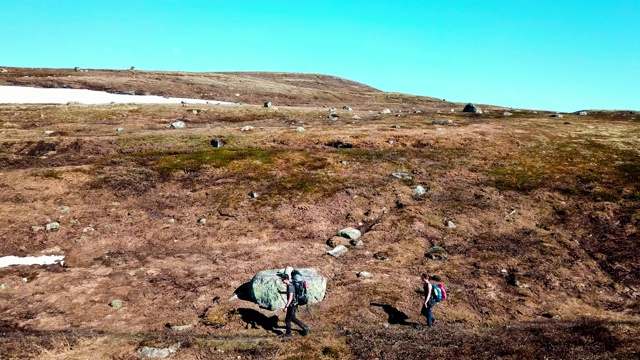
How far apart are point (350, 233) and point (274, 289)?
30.2 feet

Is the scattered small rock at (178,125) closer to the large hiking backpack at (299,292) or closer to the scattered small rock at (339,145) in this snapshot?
the scattered small rock at (339,145)

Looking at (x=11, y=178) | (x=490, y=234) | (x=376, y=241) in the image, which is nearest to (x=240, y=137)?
(x=11, y=178)

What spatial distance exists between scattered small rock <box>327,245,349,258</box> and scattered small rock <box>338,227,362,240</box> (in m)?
1.37

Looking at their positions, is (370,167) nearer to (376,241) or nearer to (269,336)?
(376,241)

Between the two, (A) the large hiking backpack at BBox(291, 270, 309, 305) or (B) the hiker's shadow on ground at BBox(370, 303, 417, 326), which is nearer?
(A) the large hiking backpack at BBox(291, 270, 309, 305)

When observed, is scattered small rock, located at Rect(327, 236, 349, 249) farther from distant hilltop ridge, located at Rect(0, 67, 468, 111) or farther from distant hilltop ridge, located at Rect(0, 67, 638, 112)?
Result: distant hilltop ridge, located at Rect(0, 67, 468, 111)

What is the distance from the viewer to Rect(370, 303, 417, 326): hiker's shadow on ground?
20587 millimetres

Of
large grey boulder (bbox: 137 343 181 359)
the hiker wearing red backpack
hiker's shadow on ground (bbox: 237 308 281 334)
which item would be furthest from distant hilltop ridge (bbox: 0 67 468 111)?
large grey boulder (bbox: 137 343 181 359)

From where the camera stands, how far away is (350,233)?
2934 cm

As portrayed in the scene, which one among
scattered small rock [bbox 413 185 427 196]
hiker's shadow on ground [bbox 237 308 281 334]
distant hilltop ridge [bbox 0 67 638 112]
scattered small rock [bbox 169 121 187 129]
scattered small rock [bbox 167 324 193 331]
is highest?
distant hilltop ridge [bbox 0 67 638 112]

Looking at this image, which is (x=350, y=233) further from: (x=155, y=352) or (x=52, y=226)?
(x=52, y=226)

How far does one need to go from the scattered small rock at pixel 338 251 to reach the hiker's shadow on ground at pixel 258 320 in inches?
285

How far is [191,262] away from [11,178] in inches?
756

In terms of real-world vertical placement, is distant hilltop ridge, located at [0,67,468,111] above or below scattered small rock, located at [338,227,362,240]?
above
